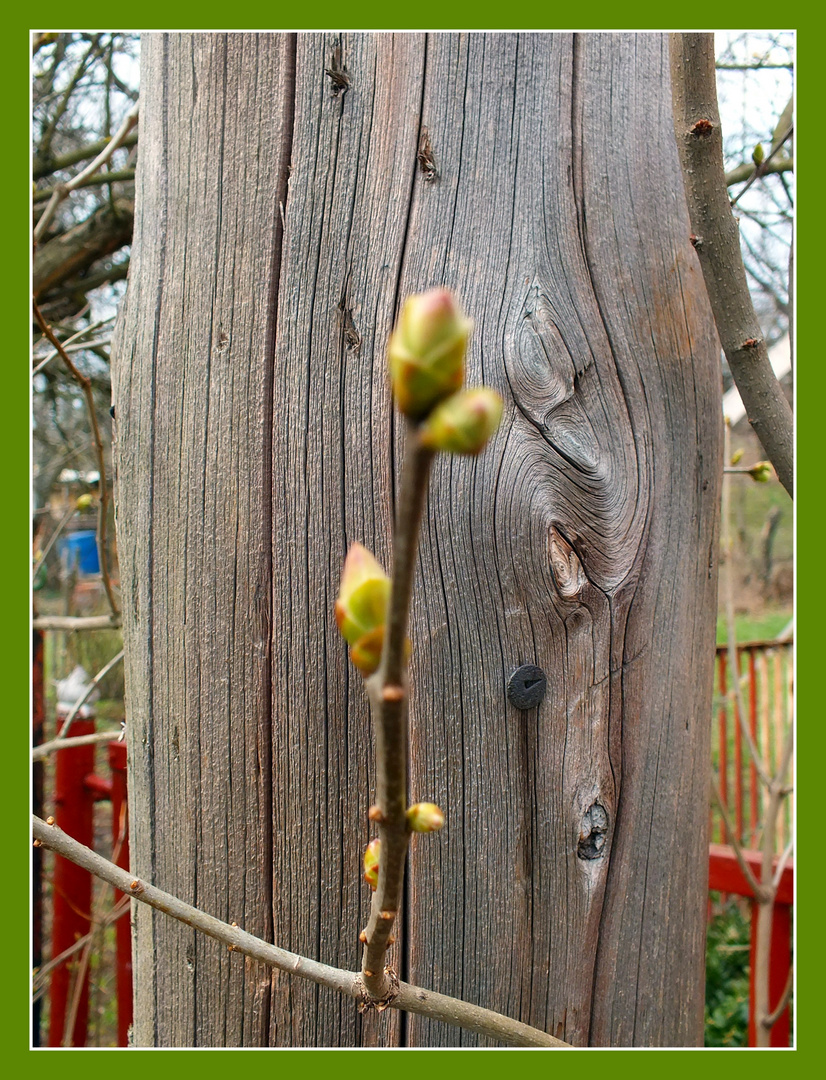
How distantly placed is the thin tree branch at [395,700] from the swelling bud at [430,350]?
2 centimetres

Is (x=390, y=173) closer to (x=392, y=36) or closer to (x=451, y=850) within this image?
(x=392, y=36)

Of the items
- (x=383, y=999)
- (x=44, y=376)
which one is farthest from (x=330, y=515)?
(x=44, y=376)

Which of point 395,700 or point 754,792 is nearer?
point 395,700

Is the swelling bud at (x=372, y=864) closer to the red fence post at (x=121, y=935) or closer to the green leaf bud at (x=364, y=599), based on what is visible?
the green leaf bud at (x=364, y=599)

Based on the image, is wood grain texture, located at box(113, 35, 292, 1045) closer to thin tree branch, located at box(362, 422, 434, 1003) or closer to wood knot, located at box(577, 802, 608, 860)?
wood knot, located at box(577, 802, 608, 860)

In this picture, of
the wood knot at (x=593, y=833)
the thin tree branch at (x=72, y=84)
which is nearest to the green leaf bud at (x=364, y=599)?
the wood knot at (x=593, y=833)

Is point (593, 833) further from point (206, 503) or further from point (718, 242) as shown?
point (718, 242)

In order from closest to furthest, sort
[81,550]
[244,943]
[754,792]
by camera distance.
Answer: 1. [244,943]
2. [754,792]
3. [81,550]

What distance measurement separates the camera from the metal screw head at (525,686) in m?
0.97

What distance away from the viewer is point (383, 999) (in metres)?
0.62

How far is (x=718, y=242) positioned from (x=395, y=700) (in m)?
Result: 0.89

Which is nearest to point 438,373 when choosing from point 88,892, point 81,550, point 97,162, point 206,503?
point 206,503

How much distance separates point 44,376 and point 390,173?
2.66 meters

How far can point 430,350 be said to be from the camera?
0.92 ft
